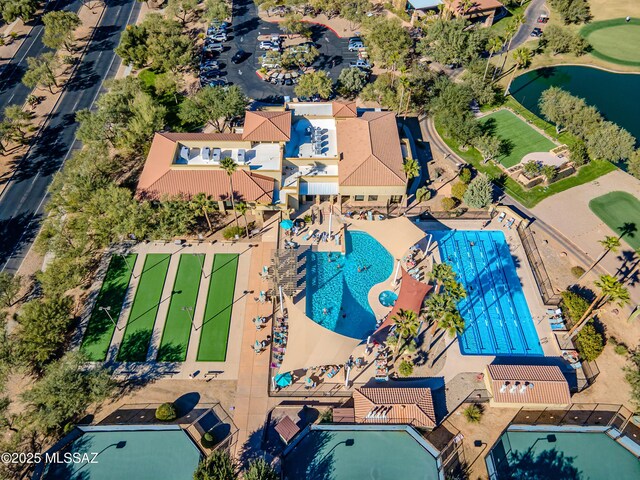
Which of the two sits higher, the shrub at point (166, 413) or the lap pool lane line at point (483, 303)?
the lap pool lane line at point (483, 303)

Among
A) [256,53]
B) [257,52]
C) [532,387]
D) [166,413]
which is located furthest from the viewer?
[257,52]

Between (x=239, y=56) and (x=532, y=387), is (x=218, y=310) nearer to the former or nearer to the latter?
(x=532, y=387)

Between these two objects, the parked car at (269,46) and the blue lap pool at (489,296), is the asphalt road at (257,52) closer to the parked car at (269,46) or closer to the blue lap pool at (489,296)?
the parked car at (269,46)

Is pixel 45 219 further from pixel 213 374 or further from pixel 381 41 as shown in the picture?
pixel 381 41

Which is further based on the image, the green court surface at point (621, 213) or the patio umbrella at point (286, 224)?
the green court surface at point (621, 213)

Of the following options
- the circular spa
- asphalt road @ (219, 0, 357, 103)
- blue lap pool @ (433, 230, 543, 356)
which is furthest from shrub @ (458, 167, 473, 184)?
asphalt road @ (219, 0, 357, 103)

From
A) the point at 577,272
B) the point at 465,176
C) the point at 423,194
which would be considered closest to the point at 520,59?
the point at 465,176

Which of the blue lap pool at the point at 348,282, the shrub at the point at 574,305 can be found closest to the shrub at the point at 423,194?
the blue lap pool at the point at 348,282
